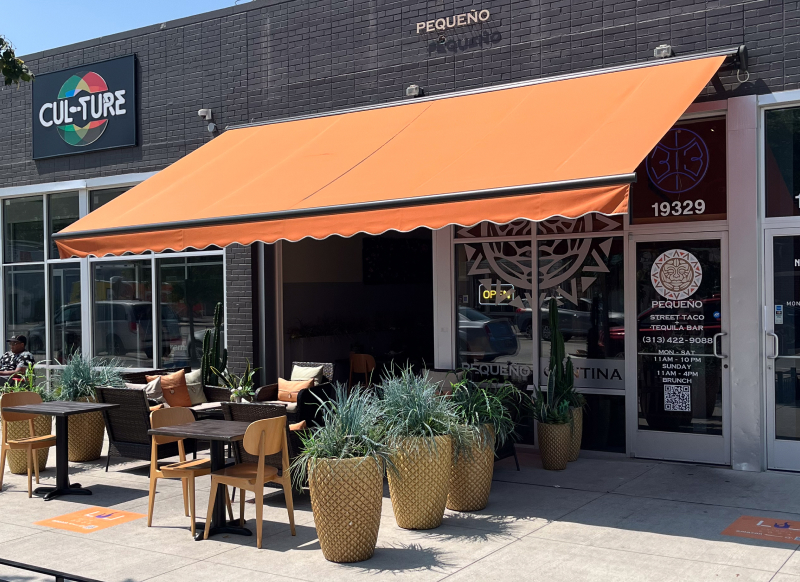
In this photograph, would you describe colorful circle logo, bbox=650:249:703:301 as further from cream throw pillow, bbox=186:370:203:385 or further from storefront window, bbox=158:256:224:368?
storefront window, bbox=158:256:224:368

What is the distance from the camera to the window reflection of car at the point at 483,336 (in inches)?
375

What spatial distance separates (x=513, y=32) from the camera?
9250mm

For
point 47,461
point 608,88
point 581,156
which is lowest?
point 47,461

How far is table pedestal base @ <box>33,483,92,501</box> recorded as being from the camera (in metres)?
7.94

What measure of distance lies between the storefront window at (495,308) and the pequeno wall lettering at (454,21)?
250 cm

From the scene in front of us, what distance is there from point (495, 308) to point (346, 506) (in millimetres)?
4278

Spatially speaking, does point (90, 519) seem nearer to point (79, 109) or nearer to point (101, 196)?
point (101, 196)

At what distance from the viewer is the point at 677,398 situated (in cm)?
855

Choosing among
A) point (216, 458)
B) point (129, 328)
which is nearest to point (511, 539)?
point (216, 458)

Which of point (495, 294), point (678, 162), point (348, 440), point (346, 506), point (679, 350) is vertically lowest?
point (346, 506)

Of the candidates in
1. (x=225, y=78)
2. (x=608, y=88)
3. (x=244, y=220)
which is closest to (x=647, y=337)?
(x=608, y=88)

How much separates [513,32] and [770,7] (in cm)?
261

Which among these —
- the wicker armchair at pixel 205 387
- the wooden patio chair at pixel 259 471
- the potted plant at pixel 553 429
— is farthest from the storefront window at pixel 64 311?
the potted plant at pixel 553 429

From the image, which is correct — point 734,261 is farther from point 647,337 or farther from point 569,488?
point 569,488
